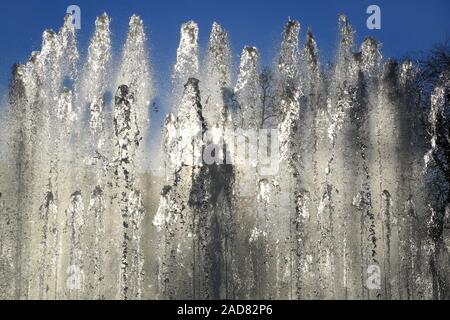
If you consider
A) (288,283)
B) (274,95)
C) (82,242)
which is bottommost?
(288,283)

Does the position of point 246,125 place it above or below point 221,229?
above

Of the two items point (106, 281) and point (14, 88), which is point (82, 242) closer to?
point (106, 281)

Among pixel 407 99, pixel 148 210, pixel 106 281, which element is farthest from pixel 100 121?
A: pixel 407 99

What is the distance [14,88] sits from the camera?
23.0 m

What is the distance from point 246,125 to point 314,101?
271 centimetres

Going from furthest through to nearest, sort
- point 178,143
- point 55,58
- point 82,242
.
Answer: point 82,242
point 55,58
point 178,143

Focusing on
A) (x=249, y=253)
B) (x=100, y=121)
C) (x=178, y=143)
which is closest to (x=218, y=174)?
(x=178, y=143)

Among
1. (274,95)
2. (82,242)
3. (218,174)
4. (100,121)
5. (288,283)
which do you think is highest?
(274,95)

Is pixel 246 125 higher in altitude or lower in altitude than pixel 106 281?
higher

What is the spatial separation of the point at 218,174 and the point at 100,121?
484 centimetres

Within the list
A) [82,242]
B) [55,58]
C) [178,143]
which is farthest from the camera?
[82,242]

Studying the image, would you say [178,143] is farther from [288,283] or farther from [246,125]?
[288,283]

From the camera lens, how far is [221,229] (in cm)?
2273

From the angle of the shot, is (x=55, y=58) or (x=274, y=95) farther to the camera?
(x=274, y=95)
